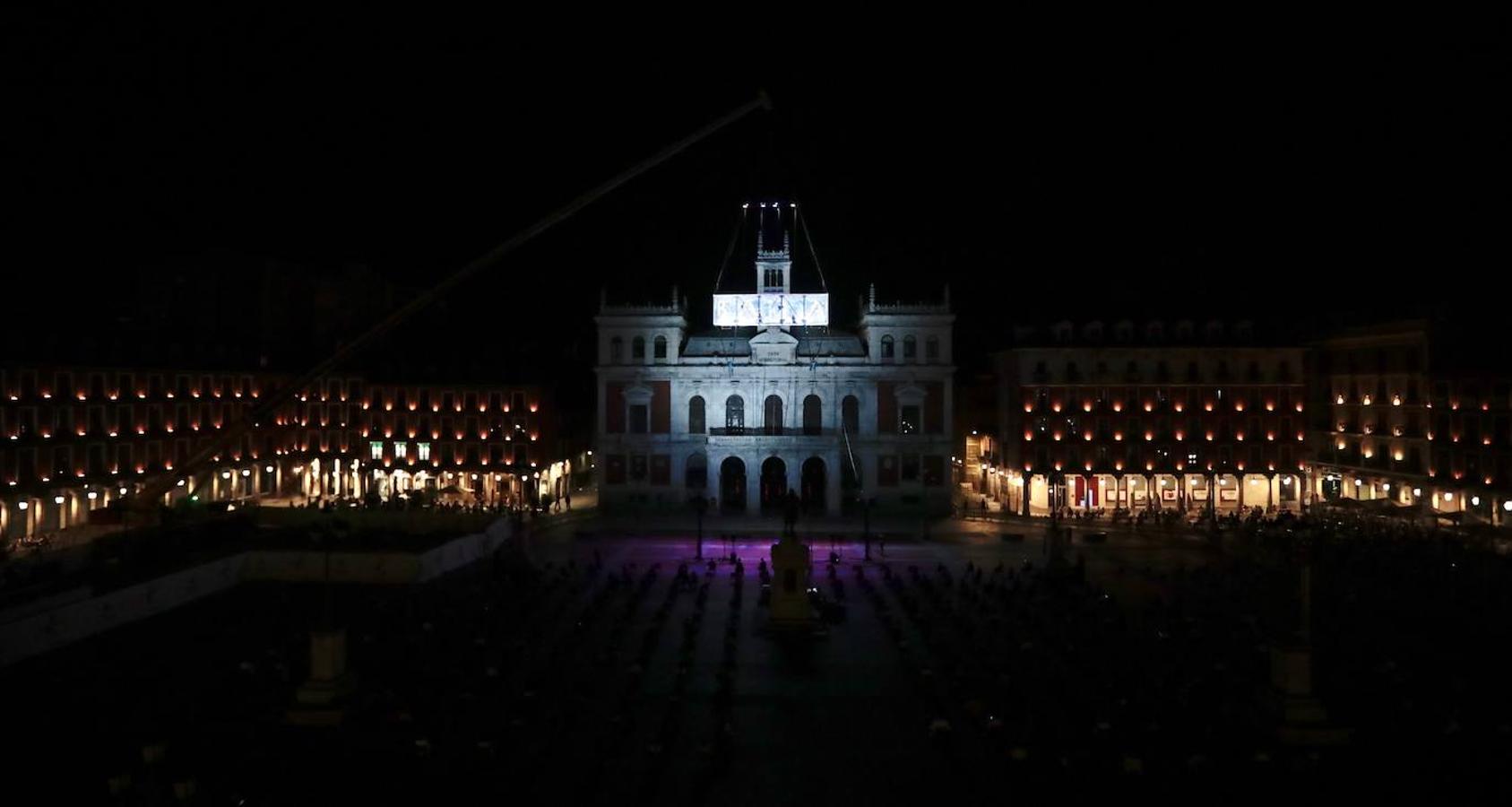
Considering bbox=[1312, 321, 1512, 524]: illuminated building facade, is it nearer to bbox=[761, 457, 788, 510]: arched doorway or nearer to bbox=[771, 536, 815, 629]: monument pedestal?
bbox=[761, 457, 788, 510]: arched doorway

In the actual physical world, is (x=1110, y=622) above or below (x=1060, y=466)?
below

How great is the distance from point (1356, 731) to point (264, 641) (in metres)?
25.8

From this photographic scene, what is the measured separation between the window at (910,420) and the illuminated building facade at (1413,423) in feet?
71.0

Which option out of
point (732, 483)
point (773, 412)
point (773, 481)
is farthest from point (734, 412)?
point (773, 481)

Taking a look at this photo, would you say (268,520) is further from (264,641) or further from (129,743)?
(129,743)

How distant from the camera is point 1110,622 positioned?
31.3 m

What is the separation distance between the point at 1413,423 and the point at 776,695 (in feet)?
144

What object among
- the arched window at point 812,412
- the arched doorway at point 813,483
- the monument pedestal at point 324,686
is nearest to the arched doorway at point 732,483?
the arched doorway at point 813,483

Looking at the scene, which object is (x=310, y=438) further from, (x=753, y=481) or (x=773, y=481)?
(x=773, y=481)

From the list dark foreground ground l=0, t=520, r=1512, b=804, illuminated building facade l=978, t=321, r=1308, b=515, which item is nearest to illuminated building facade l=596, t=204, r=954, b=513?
illuminated building facade l=978, t=321, r=1308, b=515

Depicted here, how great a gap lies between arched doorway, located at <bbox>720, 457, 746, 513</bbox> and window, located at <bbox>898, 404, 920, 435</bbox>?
9.11 m

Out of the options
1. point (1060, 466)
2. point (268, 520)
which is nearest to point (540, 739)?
point (268, 520)

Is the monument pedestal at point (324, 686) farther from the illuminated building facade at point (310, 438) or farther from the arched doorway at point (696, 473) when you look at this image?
the arched doorway at point (696, 473)

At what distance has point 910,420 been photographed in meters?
63.0
